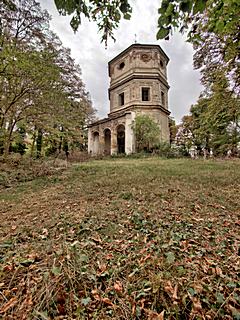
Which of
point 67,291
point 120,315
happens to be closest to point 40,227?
point 67,291

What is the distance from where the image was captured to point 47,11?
830cm

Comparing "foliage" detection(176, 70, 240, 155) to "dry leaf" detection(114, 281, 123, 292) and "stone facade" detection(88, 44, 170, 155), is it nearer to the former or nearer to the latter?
"stone facade" detection(88, 44, 170, 155)

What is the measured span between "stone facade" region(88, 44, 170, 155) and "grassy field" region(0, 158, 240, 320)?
49.1 feet

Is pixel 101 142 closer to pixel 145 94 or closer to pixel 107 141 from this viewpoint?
pixel 107 141

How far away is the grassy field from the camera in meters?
1.67

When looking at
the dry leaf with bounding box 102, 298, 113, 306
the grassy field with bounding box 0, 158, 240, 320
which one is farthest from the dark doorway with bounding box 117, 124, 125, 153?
the dry leaf with bounding box 102, 298, 113, 306

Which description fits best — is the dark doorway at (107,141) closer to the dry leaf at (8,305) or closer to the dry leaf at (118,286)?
the dry leaf at (118,286)

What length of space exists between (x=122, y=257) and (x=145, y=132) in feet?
53.5

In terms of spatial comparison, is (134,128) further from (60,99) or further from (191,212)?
(191,212)

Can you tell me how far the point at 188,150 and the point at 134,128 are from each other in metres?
5.21

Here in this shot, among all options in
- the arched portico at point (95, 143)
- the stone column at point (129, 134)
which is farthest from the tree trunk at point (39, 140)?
the stone column at point (129, 134)

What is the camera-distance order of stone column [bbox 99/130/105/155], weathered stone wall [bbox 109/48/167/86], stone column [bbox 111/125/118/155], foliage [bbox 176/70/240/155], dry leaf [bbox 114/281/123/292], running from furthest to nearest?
stone column [bbox 99/130/105/155], weathered stone wall [bbox 109/48/167/86], stone column [bbox 111/125/118/155], foliage [bbox 176/70/240/155], dry leaf [bbox 114/281/123/292]

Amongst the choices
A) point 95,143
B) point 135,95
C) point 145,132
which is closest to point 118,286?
point 145,132

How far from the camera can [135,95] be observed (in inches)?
810
